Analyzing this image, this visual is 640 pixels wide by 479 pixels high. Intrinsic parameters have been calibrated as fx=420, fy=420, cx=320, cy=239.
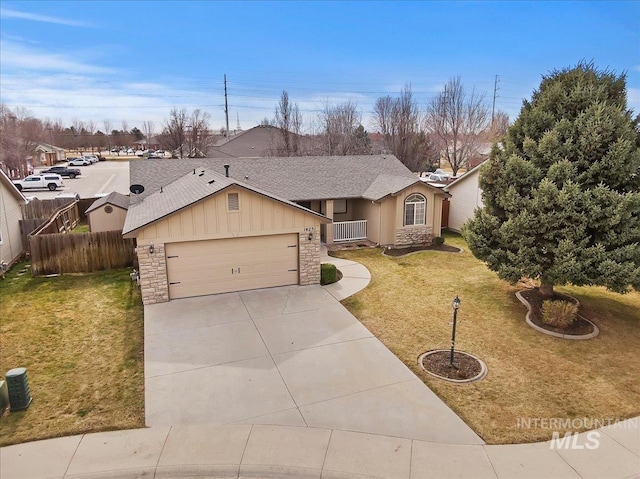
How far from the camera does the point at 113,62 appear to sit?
81.8 ft

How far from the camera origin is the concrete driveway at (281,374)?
7504 millimetres

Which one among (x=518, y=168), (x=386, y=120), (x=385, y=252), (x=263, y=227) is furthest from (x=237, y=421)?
(x=386, y=120)

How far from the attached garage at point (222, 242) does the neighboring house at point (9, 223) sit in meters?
5.78

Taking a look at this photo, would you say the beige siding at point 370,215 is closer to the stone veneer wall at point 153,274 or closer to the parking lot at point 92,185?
the stone veneer wall at point 153,274

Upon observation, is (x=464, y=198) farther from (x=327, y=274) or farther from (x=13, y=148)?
(x=13, y=148)

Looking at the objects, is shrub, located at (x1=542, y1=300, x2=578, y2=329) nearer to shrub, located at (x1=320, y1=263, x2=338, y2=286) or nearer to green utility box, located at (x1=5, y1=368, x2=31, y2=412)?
shrub, located at (x1=320, y1=263, x2=338, y2=286)

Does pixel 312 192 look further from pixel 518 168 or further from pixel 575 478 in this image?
pixel 575 478

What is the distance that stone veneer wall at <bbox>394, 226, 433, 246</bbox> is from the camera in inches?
805

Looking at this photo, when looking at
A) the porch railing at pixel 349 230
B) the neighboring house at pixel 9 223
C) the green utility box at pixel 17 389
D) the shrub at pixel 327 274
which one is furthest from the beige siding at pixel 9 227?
the porch railing at pixel 349 230

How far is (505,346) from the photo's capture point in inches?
414

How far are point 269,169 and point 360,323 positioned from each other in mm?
13342

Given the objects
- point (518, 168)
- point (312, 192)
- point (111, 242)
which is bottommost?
point (111, 242)

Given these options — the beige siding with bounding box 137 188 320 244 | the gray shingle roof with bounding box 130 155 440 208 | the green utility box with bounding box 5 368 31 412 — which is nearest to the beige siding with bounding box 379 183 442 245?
the gray shingle roof with bounding box 130 155 440 208

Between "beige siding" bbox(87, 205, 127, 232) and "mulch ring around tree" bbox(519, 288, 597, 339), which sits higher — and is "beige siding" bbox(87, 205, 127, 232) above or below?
above
